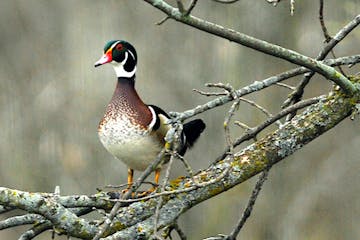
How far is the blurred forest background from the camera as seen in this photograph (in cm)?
763

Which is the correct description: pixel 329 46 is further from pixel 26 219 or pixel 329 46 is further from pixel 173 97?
pixel 173 97

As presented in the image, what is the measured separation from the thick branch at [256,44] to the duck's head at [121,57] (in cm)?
92

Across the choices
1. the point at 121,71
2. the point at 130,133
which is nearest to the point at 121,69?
the point at 121,71

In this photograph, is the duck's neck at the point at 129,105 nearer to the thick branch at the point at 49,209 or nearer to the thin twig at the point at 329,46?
the thin twig at the point at 329,46

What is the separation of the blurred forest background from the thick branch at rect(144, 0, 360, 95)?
13.6 feet

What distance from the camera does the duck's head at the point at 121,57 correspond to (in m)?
3.59

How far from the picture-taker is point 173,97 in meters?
7.78

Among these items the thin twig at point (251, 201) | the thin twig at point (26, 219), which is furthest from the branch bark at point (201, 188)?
the thin twig at point (251, 201)

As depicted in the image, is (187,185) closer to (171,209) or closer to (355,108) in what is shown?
(171,209)

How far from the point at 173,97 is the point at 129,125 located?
4.21 meters

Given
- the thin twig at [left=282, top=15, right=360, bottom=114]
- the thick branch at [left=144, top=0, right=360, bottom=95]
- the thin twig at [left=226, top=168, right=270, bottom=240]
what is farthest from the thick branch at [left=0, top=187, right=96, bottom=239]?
the thin twig at [left=282, top=15, right=360, bottom=114]

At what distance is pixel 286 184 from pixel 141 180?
536 centimetres

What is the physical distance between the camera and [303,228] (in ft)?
25.6

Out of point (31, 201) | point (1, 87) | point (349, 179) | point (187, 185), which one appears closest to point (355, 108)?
point (187, 185)
